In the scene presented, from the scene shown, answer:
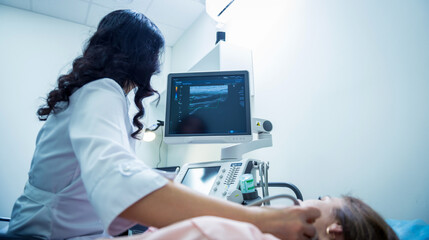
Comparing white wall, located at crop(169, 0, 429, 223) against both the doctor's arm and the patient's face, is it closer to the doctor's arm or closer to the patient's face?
the patient's face

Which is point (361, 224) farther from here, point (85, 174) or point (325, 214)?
point (85, 174)

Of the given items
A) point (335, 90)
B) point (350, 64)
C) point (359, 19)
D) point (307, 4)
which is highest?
point (307, 4)

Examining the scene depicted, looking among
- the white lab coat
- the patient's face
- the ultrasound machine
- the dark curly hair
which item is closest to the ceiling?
the ultrasound machine

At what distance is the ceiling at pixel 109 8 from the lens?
2871 mm

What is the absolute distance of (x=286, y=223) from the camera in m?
0.57

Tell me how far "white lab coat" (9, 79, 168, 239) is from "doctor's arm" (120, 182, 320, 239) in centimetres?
2

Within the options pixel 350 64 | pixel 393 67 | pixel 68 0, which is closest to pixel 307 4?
pixel 350 64

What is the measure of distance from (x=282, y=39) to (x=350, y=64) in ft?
1.88

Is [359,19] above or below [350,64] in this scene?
above

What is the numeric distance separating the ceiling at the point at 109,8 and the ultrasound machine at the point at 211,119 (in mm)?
1727

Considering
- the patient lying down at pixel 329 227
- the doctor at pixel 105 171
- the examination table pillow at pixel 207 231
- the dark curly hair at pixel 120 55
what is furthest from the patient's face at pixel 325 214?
the dark curly hair at pixel 120 55

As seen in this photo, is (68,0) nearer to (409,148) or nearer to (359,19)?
(359,19)

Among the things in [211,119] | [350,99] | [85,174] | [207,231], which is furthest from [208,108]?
[207,231]

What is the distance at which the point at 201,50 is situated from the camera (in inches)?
113
